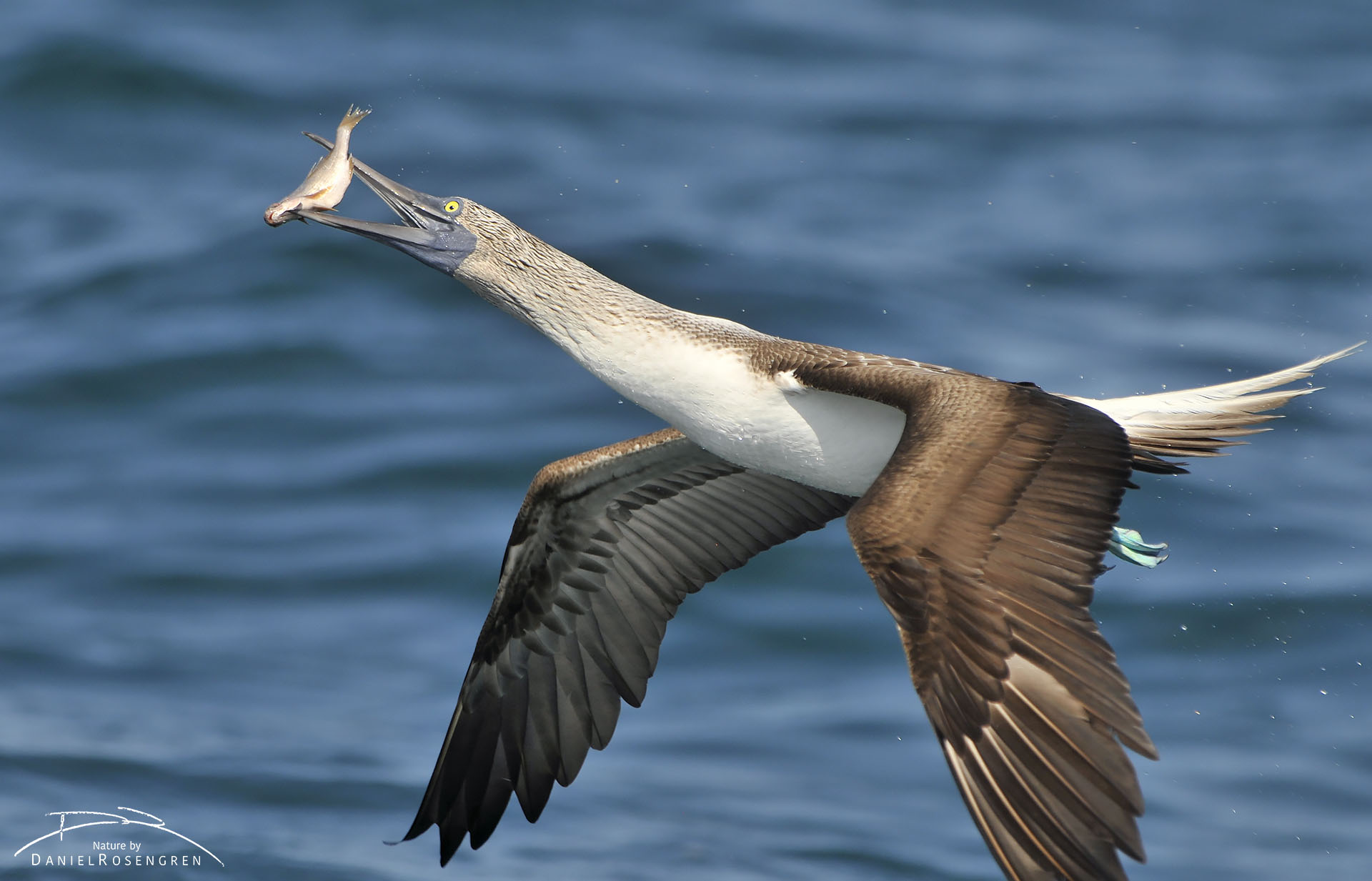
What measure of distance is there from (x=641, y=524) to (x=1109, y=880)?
132 inches

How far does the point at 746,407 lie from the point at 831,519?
1.38 m

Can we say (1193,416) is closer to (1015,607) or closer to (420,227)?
(1015,607)

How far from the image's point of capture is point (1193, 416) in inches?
260

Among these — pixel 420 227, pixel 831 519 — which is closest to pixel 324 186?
pixel 420 227

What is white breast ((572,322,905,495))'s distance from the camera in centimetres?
617

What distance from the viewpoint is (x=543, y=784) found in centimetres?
712

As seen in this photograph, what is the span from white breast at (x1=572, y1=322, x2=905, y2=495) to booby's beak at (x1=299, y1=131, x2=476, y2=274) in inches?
26.4

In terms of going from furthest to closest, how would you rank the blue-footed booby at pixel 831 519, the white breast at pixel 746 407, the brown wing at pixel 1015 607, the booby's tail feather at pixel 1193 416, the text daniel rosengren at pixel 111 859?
1. the text daniel rosengren at pixel 111 859
2. the booby's tail feather at pixel 1193 416
3. the white breast at pixel 746 407
4. the blue-footed booby at pixel 831 519
5. the brown wing at pixel 1015 607

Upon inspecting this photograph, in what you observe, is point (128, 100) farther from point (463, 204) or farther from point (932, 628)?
point (932, 628)

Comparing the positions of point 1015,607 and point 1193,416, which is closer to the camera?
point 1015,607

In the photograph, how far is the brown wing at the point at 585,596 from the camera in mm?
7125

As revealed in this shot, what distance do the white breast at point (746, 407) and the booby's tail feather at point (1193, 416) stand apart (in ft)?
3.06
